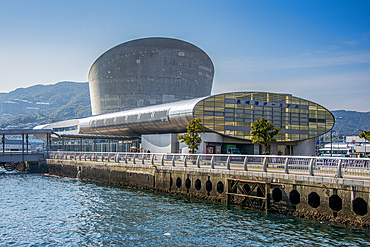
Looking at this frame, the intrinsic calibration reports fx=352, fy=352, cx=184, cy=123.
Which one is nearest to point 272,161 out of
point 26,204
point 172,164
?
point 172,164

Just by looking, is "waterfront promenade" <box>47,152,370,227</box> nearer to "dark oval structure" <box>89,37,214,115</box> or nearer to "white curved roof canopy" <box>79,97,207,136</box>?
"white curved roof canopy" <box>79,97,207,136</box>

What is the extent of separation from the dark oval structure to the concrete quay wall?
150 feet

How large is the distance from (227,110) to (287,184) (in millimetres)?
31233

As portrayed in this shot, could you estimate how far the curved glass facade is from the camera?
52031 mm

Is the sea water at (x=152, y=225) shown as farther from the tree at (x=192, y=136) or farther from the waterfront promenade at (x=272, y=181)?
the tree at (x=192, y=136)

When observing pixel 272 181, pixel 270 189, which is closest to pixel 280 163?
pixel 272 181

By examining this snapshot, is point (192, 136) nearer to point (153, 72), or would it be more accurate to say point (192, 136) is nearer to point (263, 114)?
point (263, 114)

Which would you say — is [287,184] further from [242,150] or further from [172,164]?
[242,150]

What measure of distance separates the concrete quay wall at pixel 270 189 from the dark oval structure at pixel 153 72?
4578 centimetres

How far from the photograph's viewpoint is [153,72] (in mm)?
81250

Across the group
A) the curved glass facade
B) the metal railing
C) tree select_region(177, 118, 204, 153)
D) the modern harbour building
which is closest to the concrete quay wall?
the metal railing

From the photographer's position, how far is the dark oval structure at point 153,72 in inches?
3189

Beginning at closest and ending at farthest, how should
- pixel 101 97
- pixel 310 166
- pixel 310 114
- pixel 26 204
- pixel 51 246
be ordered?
pixel 51 246 < pixel 310 166 < pixel 26 204 < pixel 310 114 < pixel 101 97

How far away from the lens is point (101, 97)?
298 ft
